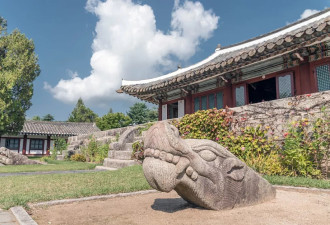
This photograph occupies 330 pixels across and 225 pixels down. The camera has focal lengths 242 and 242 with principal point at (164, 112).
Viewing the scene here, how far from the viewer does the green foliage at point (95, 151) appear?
12.5 metres

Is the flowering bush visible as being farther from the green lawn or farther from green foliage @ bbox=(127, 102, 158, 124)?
green foliage @ bbox=(127, 102, 158, 124)

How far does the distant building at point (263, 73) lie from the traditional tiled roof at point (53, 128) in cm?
A: 1964

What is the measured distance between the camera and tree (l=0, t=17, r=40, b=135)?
17.7 m

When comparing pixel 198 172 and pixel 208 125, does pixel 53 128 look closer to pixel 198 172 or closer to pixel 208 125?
pixel 208 125

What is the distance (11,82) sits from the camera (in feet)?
58.0

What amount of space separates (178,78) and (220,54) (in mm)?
6184

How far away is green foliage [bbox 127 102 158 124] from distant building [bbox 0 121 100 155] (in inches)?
326

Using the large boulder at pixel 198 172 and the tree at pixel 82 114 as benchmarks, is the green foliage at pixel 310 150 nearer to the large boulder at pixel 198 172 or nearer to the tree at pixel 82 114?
the large boulder at pixel 198 172

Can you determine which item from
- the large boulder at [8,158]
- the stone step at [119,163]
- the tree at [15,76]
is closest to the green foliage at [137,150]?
the stone step at [119,163]

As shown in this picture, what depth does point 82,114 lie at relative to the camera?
49.0m

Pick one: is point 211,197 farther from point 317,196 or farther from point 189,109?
point 189,109

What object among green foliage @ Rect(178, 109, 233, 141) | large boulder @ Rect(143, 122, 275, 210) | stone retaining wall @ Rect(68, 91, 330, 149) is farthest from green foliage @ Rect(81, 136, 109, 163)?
large boulder @ Rect(143, 122, 275, 210)

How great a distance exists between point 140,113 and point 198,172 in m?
35.0

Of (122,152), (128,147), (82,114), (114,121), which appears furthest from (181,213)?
(82,114)
